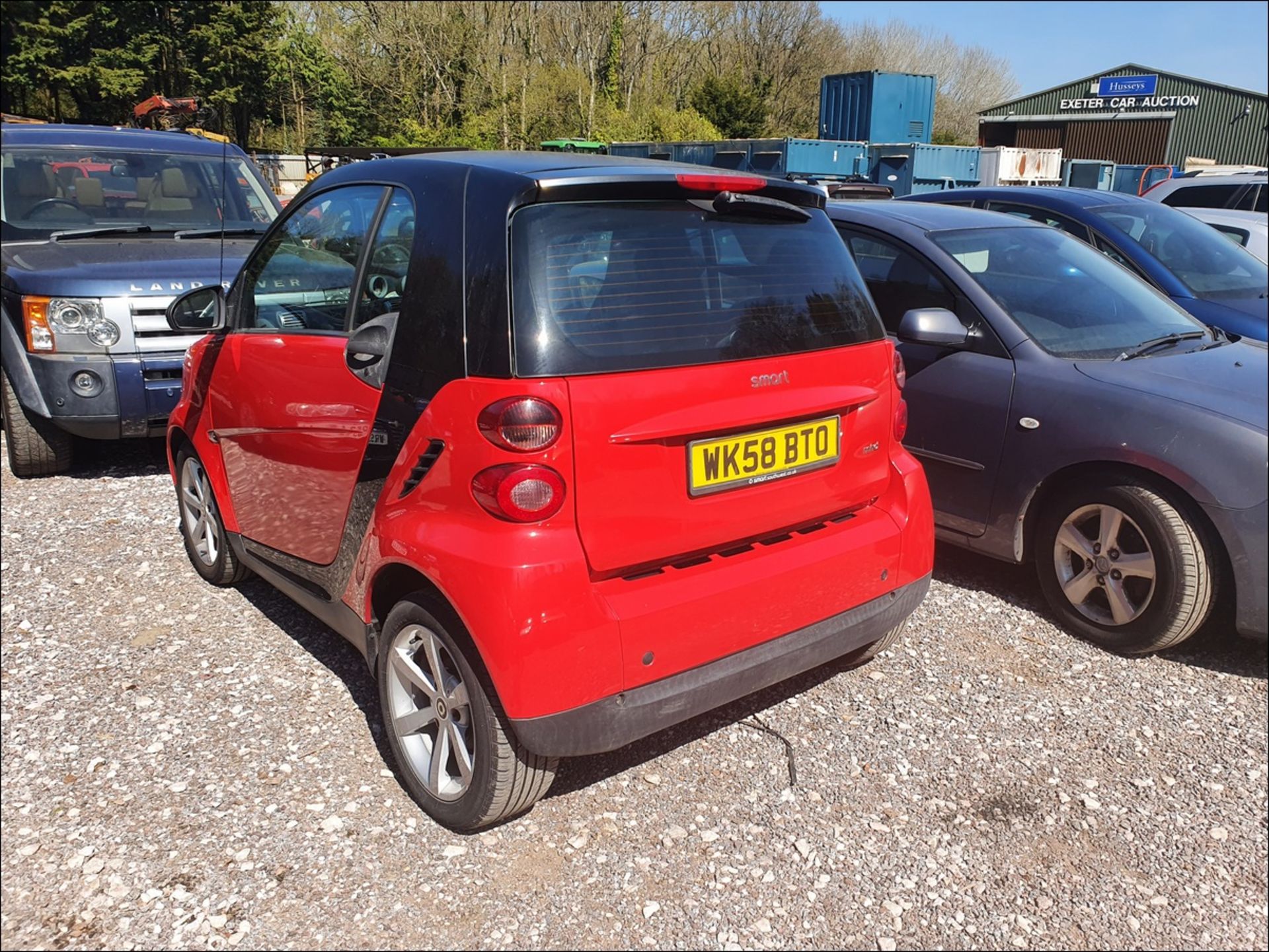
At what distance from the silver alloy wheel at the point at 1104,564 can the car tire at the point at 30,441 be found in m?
5.24

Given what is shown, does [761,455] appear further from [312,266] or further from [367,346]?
[312,266]

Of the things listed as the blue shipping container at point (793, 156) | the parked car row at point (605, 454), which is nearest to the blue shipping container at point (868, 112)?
the blue shipping container at point (793, 156)

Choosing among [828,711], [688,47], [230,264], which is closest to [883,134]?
[688,47]

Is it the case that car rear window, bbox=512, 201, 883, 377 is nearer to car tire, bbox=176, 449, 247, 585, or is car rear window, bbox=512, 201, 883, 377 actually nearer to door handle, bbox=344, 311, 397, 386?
door handle, bbox=344, 311, 397, 386

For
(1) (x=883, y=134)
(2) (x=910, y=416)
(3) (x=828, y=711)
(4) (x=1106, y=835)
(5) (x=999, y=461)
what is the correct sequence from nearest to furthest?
(4) (x=1106, y=835)
(3) (x=828, y=711)
(5) (x=999, y=461)
(2) (x=910, y=416)
(1) (x=883, y=134)

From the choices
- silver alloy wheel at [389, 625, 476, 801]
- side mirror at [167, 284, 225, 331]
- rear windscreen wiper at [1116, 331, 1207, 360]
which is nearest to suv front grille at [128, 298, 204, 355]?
side mirror at [167, 284, 225, 331]

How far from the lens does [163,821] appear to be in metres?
2.65

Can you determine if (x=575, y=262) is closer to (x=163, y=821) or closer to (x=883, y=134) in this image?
(x=163, y=821)

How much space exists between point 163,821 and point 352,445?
3.73 ft

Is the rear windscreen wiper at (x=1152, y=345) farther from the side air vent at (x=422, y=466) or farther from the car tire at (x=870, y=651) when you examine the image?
the side air vent at (x=422, y=466)

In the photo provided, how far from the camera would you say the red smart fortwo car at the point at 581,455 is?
2311 millimetres

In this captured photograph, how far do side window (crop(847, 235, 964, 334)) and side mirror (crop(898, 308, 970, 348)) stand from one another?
0.20 meters

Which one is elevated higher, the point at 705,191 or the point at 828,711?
the point at 705,191

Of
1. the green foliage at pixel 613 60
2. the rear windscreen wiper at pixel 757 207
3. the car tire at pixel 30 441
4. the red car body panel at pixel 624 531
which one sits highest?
the green foliage at pixel 613 60
